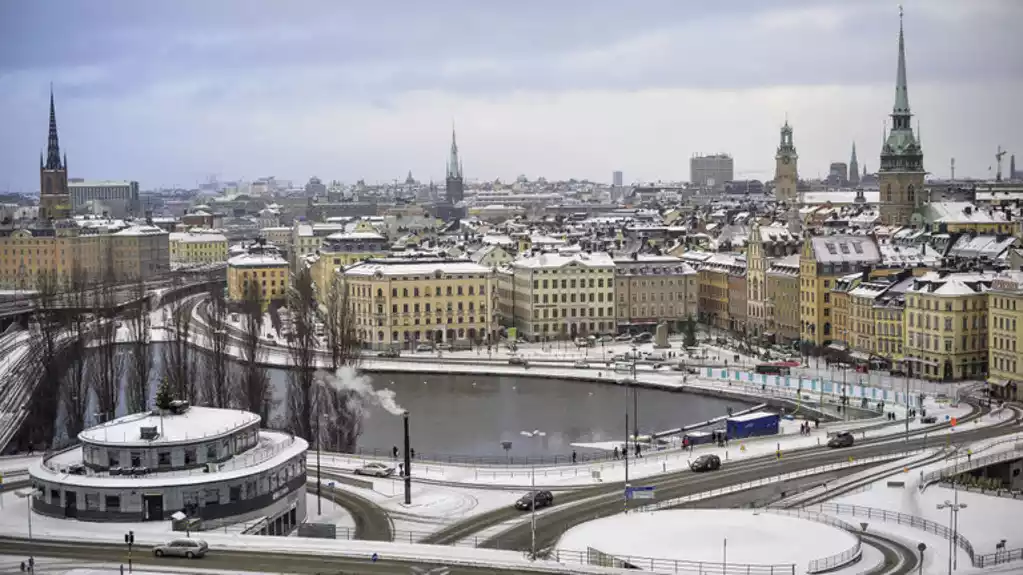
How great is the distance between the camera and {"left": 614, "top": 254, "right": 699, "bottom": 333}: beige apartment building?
222 ft

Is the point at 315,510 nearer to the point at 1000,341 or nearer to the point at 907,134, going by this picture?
the point at 1000,341

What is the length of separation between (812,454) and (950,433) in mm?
5071

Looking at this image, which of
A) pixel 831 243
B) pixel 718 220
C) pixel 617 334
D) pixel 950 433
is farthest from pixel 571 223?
pixel 950 433

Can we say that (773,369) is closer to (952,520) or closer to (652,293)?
(652,293)

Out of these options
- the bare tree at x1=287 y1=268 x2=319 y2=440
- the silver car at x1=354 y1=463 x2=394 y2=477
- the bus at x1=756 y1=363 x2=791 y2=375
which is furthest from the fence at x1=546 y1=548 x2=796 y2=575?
the bus at x1=756 y1=363 x2=791 y2=375

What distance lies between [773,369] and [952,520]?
24710 millimetres

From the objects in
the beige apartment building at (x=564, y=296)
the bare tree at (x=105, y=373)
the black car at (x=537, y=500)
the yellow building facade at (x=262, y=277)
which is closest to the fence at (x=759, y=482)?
the black car at (x=537, y=500)

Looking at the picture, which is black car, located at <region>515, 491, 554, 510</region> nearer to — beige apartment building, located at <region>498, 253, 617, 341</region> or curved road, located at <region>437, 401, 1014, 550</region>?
curved road, located at <region>437, 401, 1014, 550</region>

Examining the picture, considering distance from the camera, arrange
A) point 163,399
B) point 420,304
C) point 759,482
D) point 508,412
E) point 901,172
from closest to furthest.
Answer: point 163,399 → point 759,482 → point 508,412 → point 420,304 → point 901,172

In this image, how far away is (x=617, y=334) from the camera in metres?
66.8

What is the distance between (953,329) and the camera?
159ft

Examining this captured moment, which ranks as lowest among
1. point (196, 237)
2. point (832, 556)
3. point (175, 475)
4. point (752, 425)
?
point (752, 425)

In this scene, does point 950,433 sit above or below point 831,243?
below

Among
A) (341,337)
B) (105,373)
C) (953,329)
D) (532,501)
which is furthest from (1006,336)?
(105,373)
